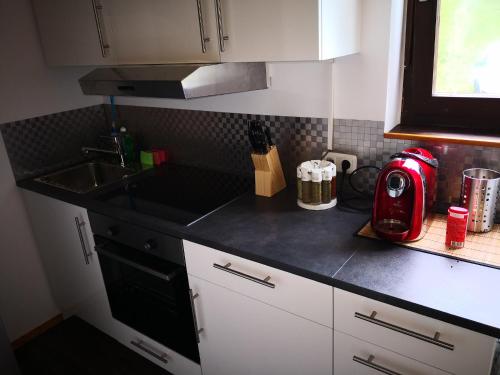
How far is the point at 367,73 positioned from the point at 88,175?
1680mm

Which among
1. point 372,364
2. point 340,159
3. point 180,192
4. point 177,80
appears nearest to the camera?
point 372,364

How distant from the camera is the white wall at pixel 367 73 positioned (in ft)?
5.02

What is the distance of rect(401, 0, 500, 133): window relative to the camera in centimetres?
147

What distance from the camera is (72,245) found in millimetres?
2115

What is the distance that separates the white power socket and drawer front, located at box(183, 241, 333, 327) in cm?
64

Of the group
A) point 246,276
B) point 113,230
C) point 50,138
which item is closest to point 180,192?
point 113,230

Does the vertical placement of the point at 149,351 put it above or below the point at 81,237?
below

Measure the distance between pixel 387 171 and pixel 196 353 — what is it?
110 centimetres

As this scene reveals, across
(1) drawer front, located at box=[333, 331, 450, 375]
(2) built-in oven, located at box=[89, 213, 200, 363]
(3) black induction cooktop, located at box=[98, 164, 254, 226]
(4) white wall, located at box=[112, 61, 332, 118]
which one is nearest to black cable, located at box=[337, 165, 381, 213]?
(4) white wall, located at box=[112, 61, 332, 118]

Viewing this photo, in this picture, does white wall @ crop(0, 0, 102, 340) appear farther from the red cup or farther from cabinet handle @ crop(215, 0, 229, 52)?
the red cup

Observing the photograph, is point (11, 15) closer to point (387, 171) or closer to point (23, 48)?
point (23, 48)

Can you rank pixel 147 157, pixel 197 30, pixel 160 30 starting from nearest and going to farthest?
1. pixel 197 30
2. pixel 160 30
3. pixel 147 157

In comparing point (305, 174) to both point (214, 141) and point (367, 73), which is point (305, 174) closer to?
point (367, 73)

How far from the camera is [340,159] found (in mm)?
1771
